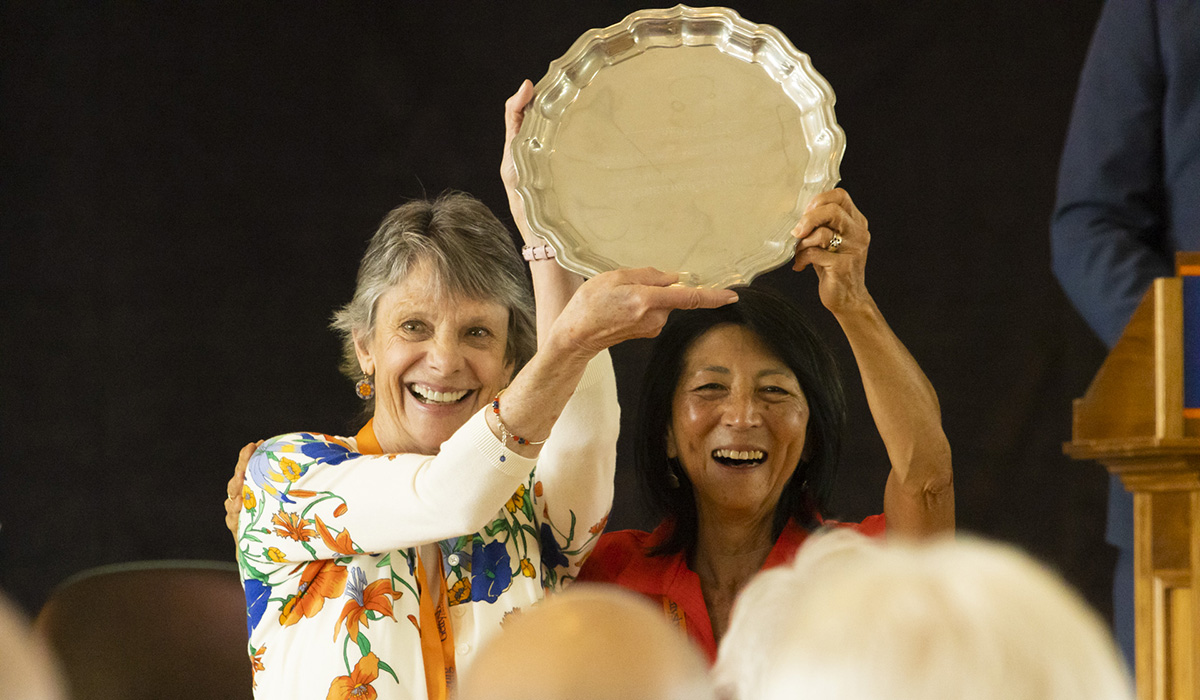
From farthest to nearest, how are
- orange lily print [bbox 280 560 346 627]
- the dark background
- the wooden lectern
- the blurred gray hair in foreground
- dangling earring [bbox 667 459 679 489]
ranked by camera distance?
the dark background, dangling earring [bbox 667 459 679 489], orange lily print [bbox 280 560 346 627], the wooden lectern, the blurred gray hair in foreground

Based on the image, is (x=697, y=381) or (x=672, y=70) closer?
(x=672, y=70)

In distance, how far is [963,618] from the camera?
1.77 feet

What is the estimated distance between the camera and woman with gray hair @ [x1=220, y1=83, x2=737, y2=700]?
4.88ft

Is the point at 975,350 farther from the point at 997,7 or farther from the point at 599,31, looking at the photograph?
the point at 599,31

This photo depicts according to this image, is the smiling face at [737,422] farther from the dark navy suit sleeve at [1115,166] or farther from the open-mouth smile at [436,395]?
the dark navy suit sleeve at [1115,166]

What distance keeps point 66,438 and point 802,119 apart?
7.30 feet

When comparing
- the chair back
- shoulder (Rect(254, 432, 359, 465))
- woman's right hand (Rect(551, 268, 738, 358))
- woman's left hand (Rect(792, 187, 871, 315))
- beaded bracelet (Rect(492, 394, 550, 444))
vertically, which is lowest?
the chair back

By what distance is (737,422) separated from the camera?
180 cm

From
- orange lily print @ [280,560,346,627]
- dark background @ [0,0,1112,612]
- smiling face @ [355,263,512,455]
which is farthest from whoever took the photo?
dark background @ [0,0,1112,612]

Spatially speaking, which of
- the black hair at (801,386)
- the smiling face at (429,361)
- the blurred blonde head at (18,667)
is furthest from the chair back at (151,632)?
the blurred blonde head at (18,667)

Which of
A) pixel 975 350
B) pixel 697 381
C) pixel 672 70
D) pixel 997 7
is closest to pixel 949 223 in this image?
pixel 975 350

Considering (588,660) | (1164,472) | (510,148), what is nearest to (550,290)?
(510,148)

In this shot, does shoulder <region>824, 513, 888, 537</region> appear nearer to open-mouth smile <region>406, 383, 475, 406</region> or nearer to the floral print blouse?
the floral print blouse

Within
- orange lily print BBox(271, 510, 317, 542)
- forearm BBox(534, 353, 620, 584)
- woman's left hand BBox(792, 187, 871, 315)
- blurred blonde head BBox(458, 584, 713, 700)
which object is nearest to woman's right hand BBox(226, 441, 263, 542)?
orange lily print BBox(271, 510, 317, 542)
